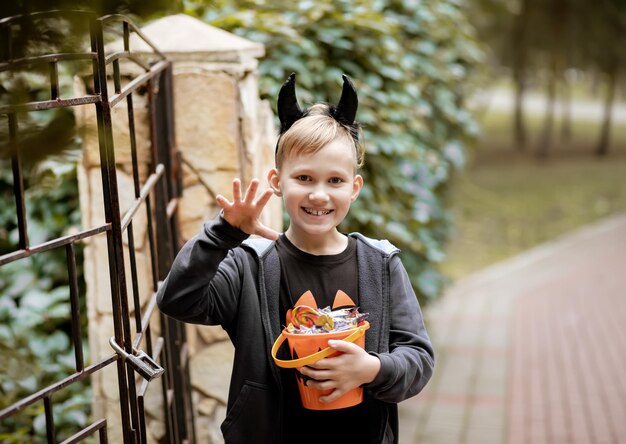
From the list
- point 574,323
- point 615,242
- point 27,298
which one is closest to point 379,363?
point 27,298

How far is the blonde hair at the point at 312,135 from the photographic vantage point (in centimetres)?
200

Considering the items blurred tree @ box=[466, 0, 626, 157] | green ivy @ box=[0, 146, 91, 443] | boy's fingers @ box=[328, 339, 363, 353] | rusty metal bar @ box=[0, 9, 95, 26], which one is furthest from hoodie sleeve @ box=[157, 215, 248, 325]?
blurred tree @ box=[466, 0, 626, 157]

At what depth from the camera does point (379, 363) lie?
76.6 inches

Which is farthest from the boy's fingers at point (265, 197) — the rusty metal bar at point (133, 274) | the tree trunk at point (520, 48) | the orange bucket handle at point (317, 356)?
the tree trunk at point (520, 48)

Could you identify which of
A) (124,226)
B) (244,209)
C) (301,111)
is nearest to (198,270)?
(244,209)

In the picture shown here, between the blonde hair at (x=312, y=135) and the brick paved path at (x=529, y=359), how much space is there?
134 inches

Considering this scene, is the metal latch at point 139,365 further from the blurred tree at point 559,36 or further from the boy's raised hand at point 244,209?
the blurred tree at point 559,36

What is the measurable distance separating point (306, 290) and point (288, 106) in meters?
0.45

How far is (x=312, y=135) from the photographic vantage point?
2.01m

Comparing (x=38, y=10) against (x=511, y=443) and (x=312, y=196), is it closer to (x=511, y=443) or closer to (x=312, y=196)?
(x=312, y=196)

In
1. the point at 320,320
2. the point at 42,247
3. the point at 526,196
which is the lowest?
the point at 526,196

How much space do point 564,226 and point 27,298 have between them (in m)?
10.6

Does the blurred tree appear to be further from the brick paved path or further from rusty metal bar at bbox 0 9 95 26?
rusty metal bar at bbox 0 9 95 26

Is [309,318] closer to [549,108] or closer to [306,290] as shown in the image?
[306,290]
